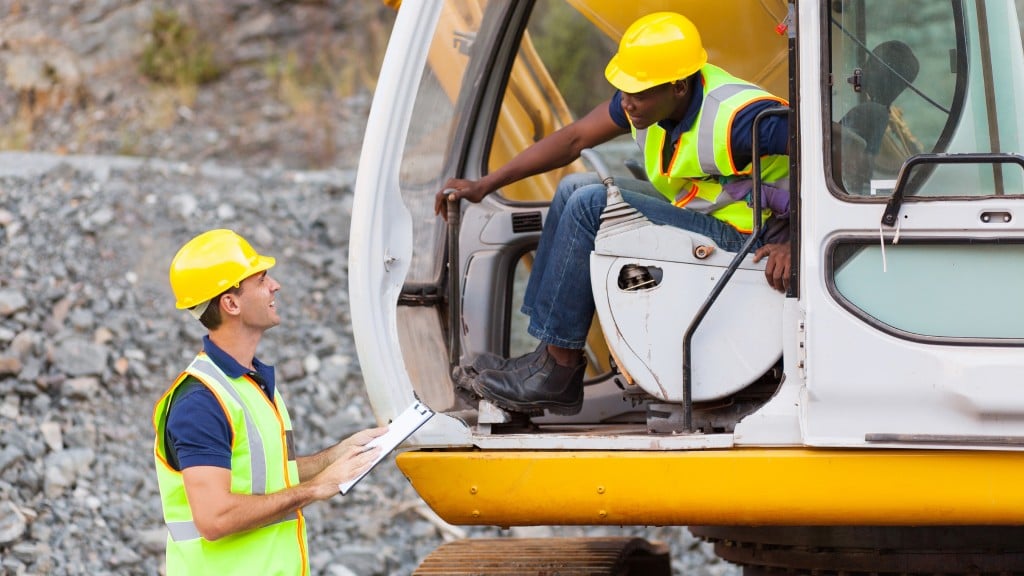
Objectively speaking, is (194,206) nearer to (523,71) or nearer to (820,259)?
(523,71)

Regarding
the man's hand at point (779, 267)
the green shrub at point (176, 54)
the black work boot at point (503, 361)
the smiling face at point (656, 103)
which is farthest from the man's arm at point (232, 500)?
the green shrub at point (176, 54)

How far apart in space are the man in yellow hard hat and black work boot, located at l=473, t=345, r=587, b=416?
0.52 metres

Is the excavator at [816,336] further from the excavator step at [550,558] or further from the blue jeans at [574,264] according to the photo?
the excavator step at [550,558]

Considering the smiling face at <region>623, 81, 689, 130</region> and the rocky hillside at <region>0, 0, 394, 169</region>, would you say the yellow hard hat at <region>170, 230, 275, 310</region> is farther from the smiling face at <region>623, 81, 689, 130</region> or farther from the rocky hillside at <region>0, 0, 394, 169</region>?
the rocky hillside at <region>0, 0, 394, 169</region>

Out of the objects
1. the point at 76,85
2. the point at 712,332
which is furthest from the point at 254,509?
the point at 76,85

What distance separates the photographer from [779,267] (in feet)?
11.4

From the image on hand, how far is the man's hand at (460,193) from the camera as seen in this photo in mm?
4195

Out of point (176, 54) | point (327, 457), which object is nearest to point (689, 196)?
point (327, 457)

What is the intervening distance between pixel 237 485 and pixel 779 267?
4.74ft

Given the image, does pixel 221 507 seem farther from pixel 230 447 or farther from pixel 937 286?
pixel 937 286

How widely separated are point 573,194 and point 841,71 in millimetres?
856

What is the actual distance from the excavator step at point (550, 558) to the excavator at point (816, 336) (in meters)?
0.49

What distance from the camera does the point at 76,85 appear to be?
13.3 metres

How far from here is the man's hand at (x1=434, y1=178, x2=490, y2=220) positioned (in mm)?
4195
